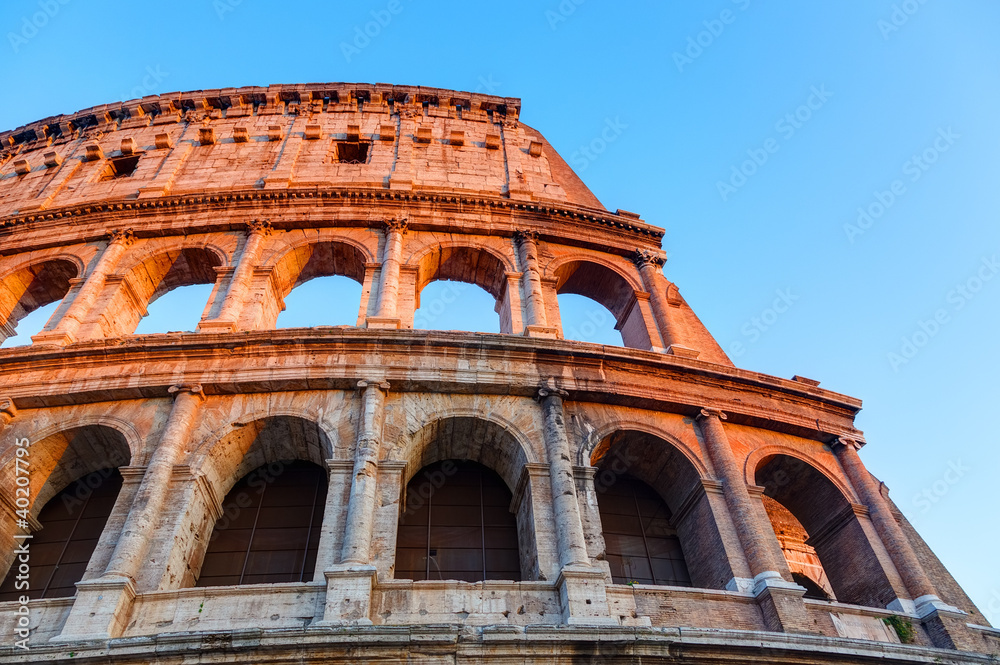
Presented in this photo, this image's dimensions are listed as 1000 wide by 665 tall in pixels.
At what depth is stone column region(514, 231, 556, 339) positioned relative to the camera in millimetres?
13617

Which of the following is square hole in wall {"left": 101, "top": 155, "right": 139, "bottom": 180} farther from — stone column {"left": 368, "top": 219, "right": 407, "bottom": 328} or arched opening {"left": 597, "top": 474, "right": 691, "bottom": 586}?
arched opening {"left": 597, "top": 474, "right": 691, "bottom": 586}

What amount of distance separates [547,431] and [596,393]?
1229 mm

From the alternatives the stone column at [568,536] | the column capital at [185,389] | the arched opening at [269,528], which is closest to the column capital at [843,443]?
the stone column at [568,536]

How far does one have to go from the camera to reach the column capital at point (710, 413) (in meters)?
12.5

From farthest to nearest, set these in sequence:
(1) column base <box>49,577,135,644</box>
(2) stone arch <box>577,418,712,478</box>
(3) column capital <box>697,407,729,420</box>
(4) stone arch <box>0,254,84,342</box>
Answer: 1. (4) stone arch <box>0,254,84,342</box>
2. (3) column capital <box>697,407,729,420</box>
3. (2) stone arch <box>577,418,712,478</box>
4. (1) column base <box>49,577,135,644</box>

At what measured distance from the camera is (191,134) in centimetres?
2033

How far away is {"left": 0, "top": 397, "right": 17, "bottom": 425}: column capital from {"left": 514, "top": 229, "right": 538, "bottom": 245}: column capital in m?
9.96

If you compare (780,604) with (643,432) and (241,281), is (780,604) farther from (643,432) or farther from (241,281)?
(241,281)

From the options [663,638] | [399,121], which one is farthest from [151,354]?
[399,121]

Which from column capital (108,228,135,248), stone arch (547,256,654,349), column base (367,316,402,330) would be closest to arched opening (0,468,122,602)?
column base (367,316,402,330)

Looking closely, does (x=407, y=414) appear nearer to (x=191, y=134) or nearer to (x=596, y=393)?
(x=596, y=393)

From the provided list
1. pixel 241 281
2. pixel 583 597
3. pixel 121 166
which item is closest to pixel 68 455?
pixel 241 281

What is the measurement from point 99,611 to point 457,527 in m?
5.09

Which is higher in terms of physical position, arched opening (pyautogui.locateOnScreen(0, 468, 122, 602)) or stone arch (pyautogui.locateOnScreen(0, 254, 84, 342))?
stone arch (pyautogui.locateOnScreen(0, 254, 84, 342))
